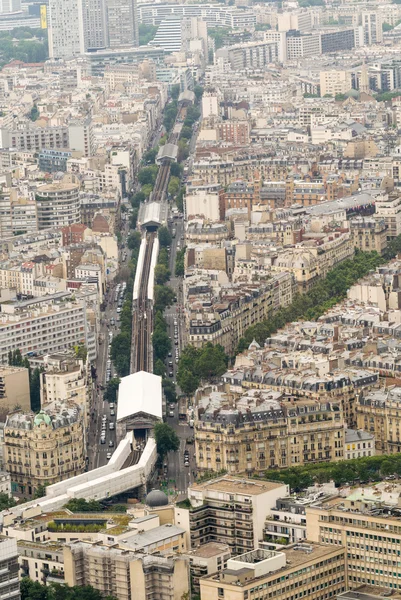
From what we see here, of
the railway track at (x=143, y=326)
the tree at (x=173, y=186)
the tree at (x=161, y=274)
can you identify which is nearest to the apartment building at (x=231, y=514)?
the railway track at (x=143, y=326)

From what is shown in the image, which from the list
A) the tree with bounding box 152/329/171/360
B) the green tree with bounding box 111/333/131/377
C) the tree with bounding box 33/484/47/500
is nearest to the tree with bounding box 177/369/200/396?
the green tree with bounding box 111/333/131/377

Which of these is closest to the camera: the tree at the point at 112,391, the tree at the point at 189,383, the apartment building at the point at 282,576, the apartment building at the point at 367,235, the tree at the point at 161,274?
the apartment building at the point at 282,576

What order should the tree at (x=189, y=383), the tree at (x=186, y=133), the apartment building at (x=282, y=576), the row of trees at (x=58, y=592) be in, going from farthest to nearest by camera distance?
the tree at (x=186, y=133)
the tree at (x=189, y=383)
the row of trees at (x=58, y=592)
the apartment building at (x=282, y=576)

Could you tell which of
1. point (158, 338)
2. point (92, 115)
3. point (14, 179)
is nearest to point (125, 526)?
point (158, 338)

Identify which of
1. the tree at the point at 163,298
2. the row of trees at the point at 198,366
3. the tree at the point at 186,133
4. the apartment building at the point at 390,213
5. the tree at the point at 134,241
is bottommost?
the row of trees at the point at 198,366

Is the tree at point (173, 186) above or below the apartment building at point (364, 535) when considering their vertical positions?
above

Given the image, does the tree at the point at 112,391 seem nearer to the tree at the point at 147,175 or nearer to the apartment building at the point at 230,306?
the apartment building at the point at 230,306

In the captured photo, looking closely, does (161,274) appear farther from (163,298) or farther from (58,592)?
(58,592)

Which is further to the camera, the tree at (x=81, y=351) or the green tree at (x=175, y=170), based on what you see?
the green tree at (x=175, y=170)
